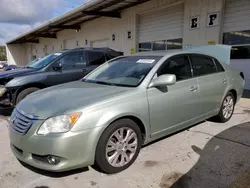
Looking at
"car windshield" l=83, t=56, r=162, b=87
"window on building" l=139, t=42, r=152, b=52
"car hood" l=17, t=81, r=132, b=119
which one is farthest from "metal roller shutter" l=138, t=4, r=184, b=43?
"car hood" l=17, t=81, r=132, b=119

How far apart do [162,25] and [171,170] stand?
9.22 m

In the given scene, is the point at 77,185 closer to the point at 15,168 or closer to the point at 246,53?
the point at 15,168

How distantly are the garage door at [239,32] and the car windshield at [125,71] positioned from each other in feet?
20.2

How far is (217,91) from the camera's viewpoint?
408 centimetres

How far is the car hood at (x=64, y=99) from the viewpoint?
8.21 ft

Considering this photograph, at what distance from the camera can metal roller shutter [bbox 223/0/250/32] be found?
7766 mm

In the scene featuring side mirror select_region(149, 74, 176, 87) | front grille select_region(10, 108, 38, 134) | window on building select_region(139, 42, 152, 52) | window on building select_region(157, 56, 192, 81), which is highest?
window on building select_region(139, 42, 152, 52)

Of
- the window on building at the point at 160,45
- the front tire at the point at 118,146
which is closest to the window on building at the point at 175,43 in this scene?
the window on building at the point at 160,45

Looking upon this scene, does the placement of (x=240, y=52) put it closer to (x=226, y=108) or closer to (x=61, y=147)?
(x=226, y=108)

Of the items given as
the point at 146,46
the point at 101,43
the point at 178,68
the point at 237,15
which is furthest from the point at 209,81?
the point at 101,43

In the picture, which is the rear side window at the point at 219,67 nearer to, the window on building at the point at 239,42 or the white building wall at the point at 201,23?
the window on building at the point at 239,42

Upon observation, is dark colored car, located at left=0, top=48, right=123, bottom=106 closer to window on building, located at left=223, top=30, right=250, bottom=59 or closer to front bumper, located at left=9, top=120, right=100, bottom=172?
front bumper, located at left=9, top=120, right=100, bottom=172

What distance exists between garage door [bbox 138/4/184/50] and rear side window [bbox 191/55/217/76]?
6311 millimetres

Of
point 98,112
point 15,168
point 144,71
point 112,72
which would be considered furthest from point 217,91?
point 15,168
